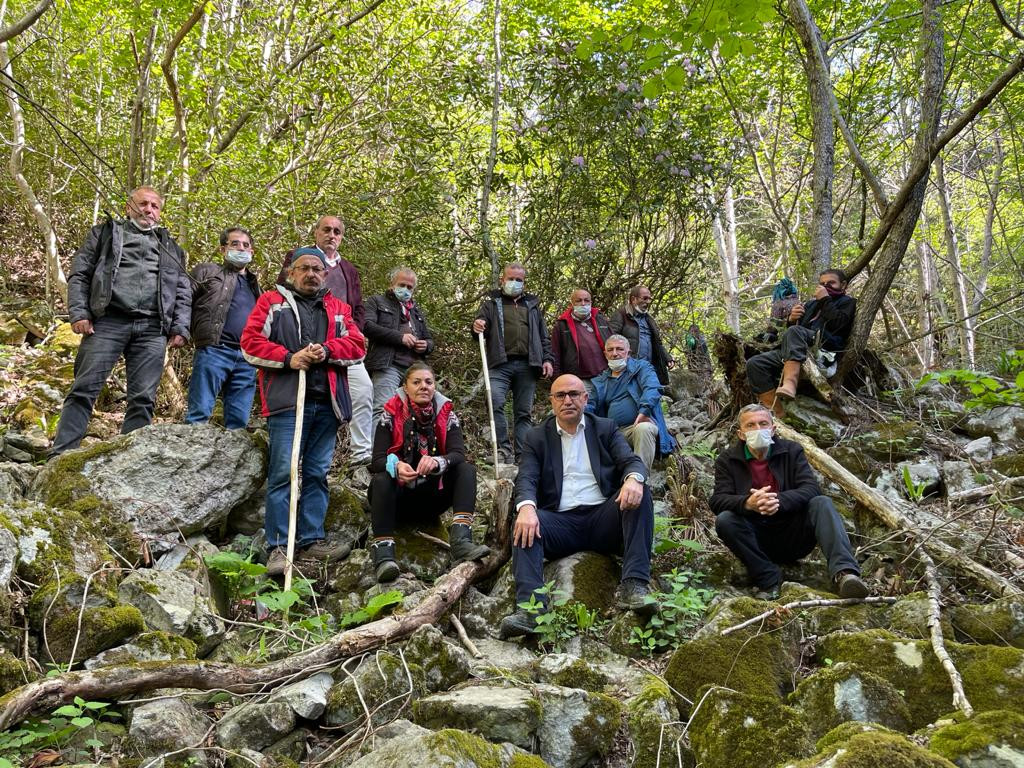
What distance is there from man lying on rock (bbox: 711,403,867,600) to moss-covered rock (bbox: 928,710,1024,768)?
2.05m

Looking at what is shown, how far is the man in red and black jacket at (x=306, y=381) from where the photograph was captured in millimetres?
5207

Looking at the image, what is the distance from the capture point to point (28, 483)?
17.3 ft

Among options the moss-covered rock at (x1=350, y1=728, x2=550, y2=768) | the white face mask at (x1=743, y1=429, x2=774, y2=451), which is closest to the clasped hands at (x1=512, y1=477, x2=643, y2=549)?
the white face mask at (x1=743, y1=429, x2=774, y2=451)

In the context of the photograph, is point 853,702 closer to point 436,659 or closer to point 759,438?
point 436,659

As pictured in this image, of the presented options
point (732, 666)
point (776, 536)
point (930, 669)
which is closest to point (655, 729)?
point (732, 666)

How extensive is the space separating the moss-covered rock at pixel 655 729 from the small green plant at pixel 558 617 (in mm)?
907

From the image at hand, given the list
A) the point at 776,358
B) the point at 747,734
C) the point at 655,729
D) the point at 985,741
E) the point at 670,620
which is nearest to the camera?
the point at 985,741

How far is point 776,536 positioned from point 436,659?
109 inches

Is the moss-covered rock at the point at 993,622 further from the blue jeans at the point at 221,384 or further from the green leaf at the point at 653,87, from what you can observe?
the blue jeans at the point at 221,384

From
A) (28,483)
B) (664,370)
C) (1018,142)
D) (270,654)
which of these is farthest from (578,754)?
(1018,142)

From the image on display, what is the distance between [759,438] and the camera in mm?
5156

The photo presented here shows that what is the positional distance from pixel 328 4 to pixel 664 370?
692 cm

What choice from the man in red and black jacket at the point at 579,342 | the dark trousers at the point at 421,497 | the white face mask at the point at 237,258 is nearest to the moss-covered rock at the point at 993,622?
the dark trousers at the point at 421,497

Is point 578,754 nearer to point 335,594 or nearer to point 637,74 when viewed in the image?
point 335,594
